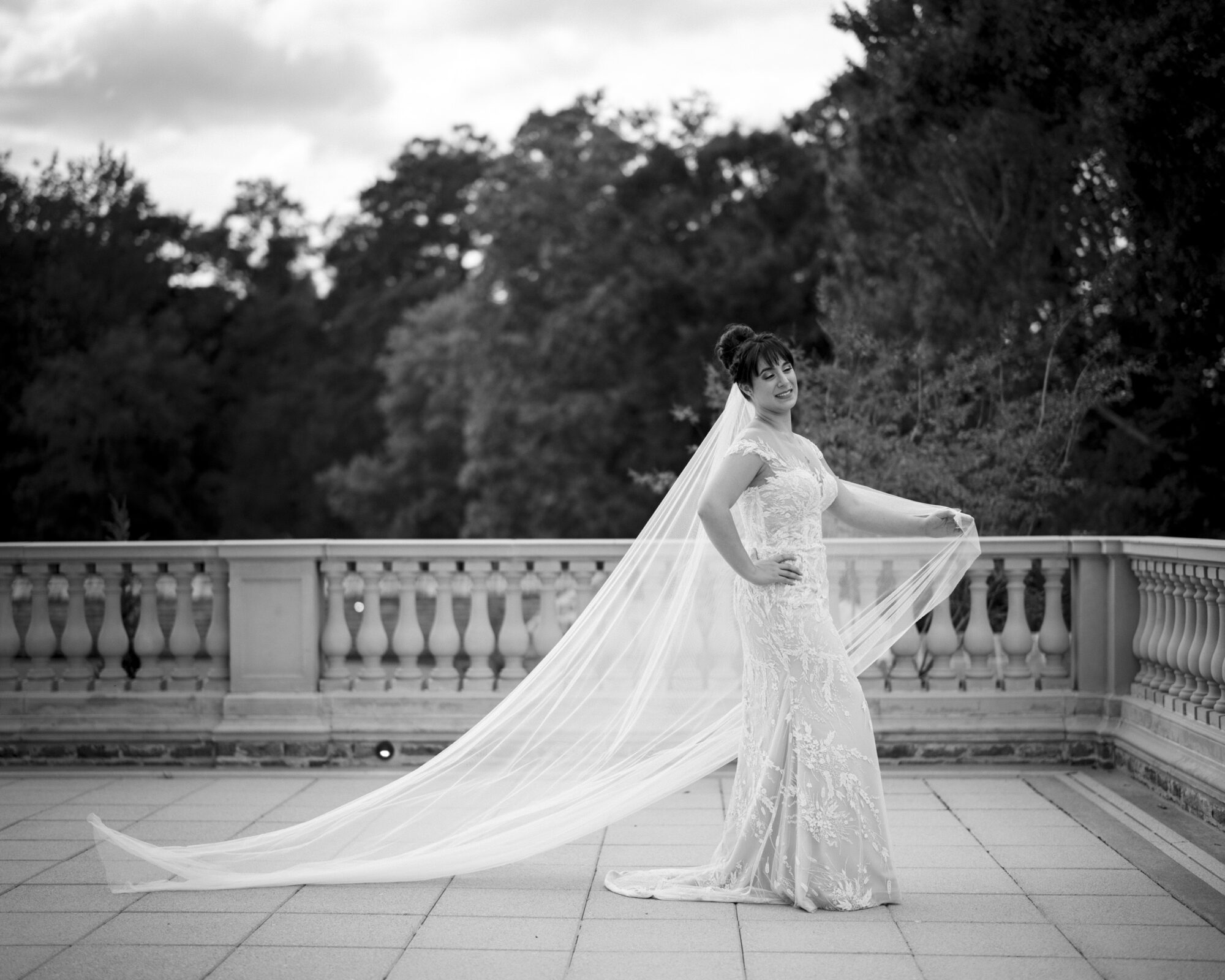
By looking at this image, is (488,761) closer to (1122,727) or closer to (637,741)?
(637,741)

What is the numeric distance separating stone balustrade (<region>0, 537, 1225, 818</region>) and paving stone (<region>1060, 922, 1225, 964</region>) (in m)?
2.90

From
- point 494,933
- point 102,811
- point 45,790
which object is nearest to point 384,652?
point 102,811

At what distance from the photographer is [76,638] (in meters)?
7.70

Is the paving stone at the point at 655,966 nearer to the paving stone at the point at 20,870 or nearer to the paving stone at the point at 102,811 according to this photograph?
the paving stone at the point at 20,870

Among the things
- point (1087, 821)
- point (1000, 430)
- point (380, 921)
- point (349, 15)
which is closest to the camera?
point (380, 921)

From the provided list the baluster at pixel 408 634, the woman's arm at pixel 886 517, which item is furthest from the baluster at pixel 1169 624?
the baluster at pixel 408 634

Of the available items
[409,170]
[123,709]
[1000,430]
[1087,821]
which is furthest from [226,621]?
[409,170]

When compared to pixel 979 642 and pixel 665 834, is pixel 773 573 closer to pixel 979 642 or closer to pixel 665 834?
pixel 665 834

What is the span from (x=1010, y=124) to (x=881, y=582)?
12.4m

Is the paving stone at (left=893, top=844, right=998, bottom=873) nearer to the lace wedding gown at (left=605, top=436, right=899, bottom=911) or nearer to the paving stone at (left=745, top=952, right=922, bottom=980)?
the lace wedding gown at (left=605, top=436, right=899, bottom=911)

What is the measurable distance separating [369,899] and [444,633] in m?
2.77

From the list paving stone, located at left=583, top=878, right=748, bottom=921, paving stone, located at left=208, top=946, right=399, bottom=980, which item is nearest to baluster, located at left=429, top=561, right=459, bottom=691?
paving stone, located at left=583, top=878, right=748, bottom=921

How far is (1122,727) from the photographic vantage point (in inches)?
281

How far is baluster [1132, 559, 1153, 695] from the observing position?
702cm
